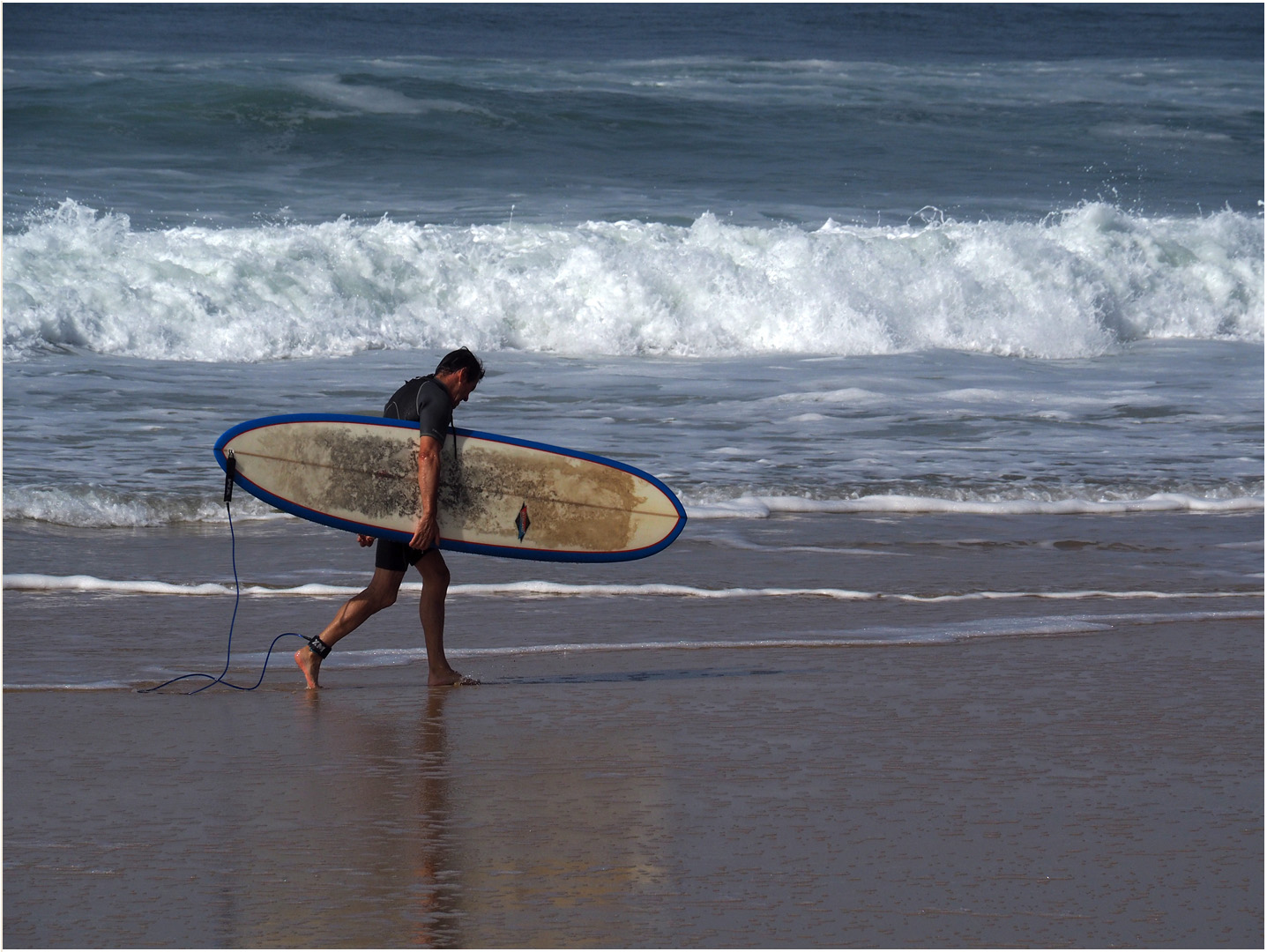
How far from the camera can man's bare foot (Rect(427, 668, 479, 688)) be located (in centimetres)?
542

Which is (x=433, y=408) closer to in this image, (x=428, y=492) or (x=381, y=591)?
(x=428, y=492)

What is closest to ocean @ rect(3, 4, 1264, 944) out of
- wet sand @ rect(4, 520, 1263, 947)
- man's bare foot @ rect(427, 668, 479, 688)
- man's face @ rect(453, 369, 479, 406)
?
wet sand @ rect(4, 520, 1263, 947)

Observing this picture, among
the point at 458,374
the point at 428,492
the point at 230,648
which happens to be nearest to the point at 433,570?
the point at 428,492

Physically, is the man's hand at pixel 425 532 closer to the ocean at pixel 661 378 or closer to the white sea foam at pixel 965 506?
the ocean at pixel 661 378

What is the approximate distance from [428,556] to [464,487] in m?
0.43

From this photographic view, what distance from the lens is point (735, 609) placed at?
22.1 ft

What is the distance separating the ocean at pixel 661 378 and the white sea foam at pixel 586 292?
57 millimetres

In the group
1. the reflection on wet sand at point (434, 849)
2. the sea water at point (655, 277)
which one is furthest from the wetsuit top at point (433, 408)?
the sea water at point (655, 277)

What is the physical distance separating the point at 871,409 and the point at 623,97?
18.7m

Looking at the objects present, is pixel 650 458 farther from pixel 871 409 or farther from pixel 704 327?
pixel 704 327

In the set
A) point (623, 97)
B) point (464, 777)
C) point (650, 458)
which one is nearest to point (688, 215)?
point (623, 97)

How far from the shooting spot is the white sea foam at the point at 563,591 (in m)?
6.79

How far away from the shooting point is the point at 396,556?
5.60 metres

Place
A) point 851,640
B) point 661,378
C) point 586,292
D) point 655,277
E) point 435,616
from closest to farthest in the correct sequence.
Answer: point 435,616 → point 851,640 → point 661,378 → point 586,292 → point 655,277
